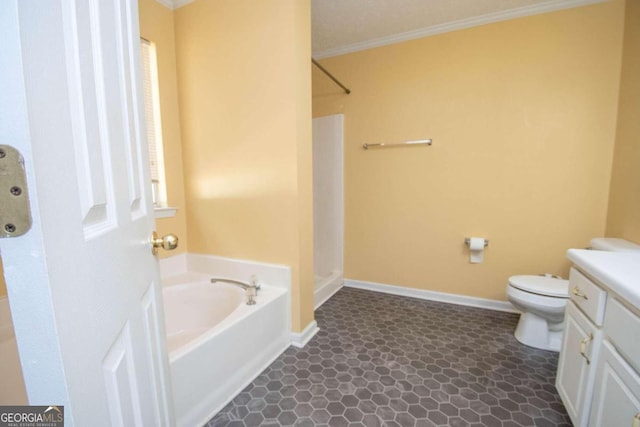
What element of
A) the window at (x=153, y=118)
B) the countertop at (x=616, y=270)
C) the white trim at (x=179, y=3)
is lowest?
the countertop at (x=616, y=270)

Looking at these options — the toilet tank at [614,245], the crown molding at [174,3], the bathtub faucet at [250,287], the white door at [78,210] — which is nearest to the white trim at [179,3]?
the crown molding at [174,3]

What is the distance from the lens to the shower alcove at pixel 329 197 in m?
2.98

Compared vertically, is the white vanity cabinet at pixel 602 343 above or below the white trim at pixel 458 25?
below

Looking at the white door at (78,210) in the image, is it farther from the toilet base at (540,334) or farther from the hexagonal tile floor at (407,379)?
the toilet base at (540,334)

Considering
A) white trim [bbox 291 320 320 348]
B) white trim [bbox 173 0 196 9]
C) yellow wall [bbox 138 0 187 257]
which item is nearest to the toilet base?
white trim [bbox 291 320 320 348]

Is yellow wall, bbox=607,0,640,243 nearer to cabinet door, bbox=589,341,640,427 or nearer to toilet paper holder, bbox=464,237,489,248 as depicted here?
toilet paper holder, bbox=464,237,489,248

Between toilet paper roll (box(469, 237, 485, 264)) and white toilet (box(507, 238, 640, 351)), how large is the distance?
1.39 ft

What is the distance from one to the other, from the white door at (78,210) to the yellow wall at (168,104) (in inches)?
64.7

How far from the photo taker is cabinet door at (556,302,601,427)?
1.10 metres

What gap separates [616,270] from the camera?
3.40 ft

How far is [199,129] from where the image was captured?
7.03 feet

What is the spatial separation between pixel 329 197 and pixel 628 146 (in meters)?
2.32

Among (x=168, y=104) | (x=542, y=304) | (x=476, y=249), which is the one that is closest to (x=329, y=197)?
(x=476, y=249)

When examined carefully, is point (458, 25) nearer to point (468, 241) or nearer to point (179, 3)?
point (468, 241)
